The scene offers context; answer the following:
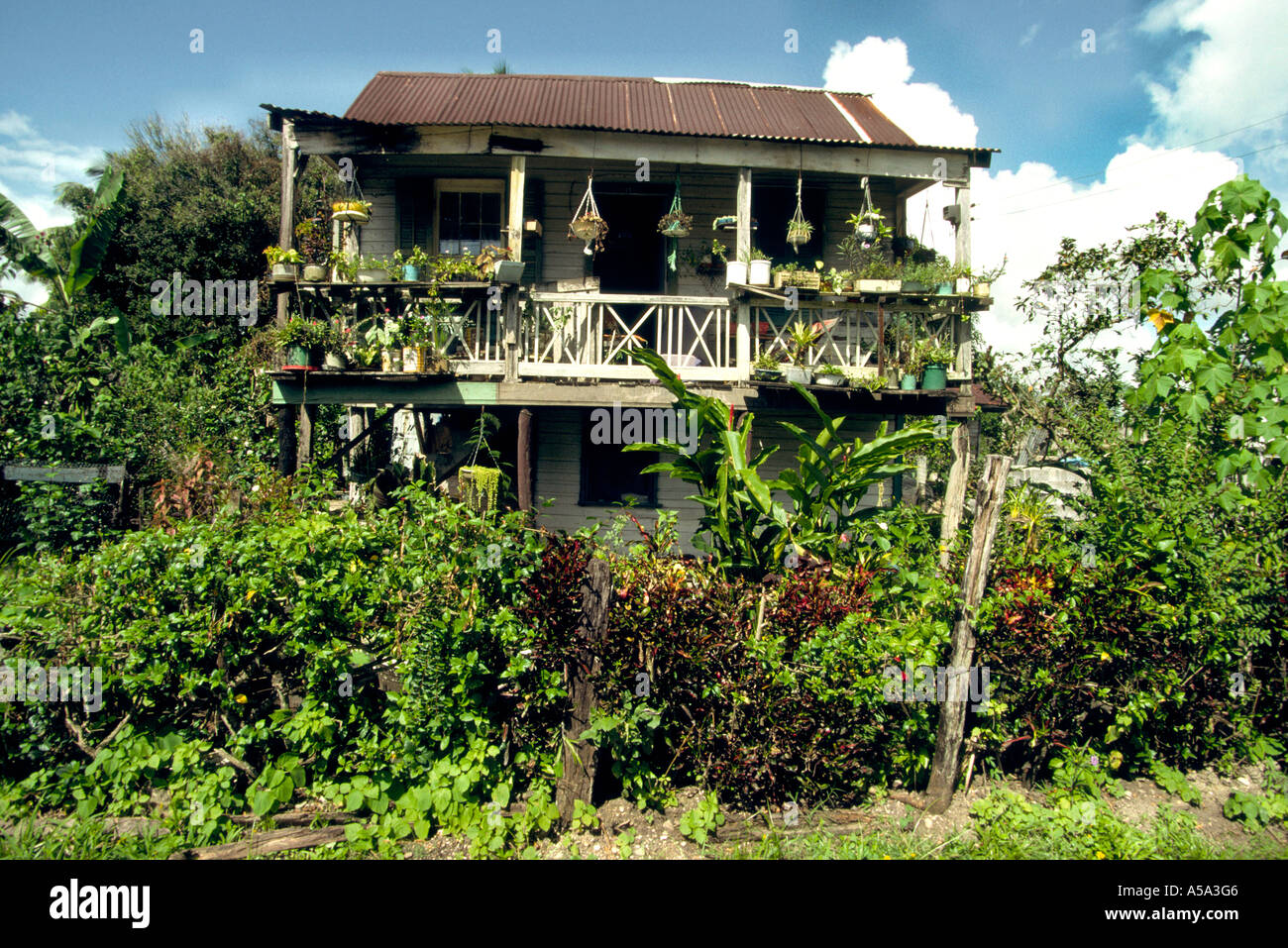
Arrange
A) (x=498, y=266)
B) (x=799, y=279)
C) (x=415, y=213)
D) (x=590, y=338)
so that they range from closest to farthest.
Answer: (x=498, y=266) < (x=799, y=279) < (x=590, y=338) < (x=415, y=213)

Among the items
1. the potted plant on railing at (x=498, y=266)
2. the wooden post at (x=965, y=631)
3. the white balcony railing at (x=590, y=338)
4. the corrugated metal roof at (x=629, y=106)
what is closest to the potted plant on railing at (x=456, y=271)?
the potted plant on railing at (x=498, y=266)

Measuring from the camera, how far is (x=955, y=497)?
5.09 metres

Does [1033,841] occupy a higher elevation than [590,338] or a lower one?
lower

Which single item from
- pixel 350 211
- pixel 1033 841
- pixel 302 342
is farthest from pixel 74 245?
pixel 1033 841

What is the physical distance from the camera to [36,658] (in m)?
4.32

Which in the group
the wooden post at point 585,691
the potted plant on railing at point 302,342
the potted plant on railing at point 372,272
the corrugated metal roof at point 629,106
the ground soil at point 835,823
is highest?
the corrugated metal roof at point 629,106

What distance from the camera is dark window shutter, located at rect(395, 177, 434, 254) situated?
408 inches

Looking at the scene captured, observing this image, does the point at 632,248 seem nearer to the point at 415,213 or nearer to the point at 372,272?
the point at 415,213

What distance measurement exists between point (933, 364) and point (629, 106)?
5.80 meters

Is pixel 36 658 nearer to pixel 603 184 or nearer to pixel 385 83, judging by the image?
pixel 603 184

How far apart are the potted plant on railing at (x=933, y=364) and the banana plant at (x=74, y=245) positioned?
36.4 ft

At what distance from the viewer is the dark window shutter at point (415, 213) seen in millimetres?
10375

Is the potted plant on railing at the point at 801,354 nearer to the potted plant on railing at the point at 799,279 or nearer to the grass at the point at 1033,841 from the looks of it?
the potted plant on railing at the point at 799,279
